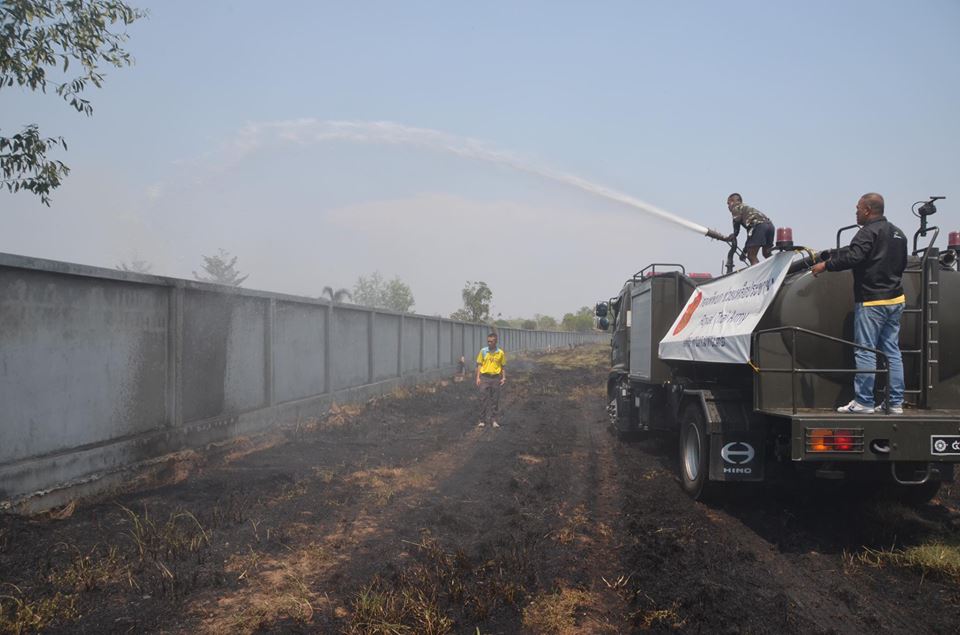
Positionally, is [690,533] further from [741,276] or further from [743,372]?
[741,276]

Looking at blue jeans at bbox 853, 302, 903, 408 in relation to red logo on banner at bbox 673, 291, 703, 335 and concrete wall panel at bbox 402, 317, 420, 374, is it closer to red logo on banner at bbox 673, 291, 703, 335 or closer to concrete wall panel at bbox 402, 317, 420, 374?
red logo on banner at bbox 673, 291, 703, 335

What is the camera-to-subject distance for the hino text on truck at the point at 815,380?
503 cm

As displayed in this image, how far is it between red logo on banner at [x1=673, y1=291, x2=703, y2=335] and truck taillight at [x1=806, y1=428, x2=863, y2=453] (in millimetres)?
2671

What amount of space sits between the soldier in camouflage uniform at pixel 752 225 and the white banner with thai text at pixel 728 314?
930mm

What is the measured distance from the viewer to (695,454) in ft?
23.1

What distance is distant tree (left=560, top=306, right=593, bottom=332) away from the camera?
94.2 metres

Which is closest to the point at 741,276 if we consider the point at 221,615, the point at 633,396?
the point at 633,396

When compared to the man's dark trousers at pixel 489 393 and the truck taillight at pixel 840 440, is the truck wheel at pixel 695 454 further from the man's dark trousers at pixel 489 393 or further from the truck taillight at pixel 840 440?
the man's dark trousers at pixel 489 393

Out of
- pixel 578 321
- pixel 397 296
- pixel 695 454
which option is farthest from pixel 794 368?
pixel 578 321

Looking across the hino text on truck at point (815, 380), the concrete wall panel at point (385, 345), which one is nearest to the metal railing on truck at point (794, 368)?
the hino text on truck at point (815, 380)

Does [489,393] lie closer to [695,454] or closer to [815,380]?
[695,454]

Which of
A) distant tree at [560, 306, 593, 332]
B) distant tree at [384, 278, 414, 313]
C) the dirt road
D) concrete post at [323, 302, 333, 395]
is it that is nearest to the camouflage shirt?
the dirt road

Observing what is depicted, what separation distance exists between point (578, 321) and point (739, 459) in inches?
3564

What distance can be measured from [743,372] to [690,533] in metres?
1.82
